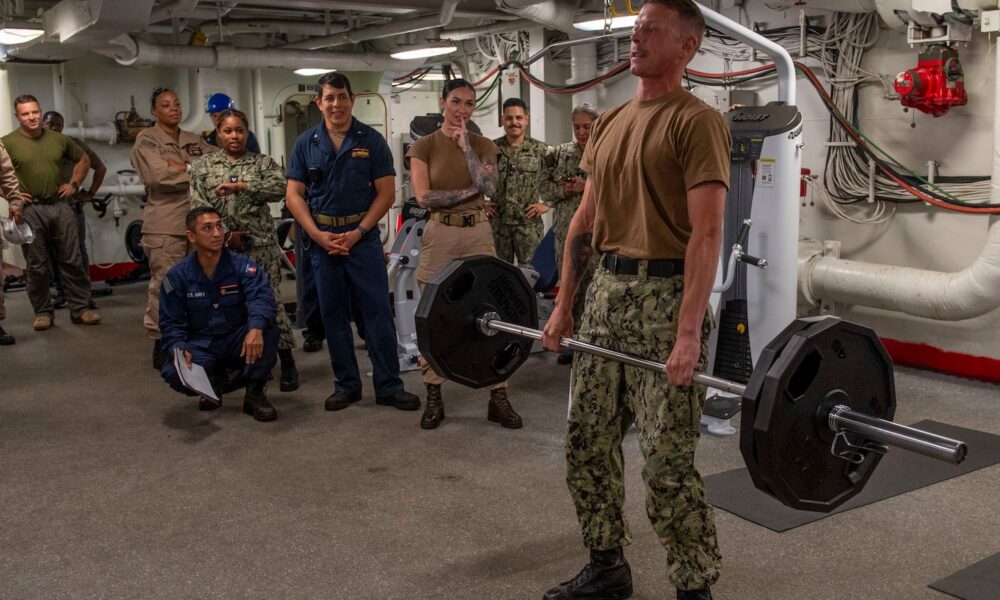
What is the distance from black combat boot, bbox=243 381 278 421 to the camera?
4.71m

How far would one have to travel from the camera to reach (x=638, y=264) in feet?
8.04

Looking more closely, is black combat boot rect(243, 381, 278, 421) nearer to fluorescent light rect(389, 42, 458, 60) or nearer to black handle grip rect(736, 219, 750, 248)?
black handle grip rect(736, 219, 750, 248)

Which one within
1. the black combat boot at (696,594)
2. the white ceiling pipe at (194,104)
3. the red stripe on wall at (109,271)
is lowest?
the black combat boot at (696,594)

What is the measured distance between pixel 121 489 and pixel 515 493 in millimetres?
1575

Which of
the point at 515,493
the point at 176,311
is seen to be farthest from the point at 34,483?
the point at 515,493

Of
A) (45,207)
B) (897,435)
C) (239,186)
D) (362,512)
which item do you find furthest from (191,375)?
(45,207)

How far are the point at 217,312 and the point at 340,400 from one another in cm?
75

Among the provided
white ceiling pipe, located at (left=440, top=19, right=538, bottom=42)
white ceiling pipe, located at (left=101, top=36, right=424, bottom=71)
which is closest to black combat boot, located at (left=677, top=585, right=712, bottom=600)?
white ceiling pipe, located at (left=440, top=19, right=538, bottom=42)

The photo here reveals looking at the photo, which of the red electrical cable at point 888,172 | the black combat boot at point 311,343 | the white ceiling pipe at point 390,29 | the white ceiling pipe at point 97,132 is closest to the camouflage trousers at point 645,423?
the red electrical cable at point 888,172

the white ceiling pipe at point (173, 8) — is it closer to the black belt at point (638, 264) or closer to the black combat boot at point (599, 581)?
the black belt at point (638, 264)

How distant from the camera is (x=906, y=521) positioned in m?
3.36

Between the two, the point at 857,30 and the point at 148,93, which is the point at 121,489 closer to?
the point at 857,30

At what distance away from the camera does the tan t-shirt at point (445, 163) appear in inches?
180

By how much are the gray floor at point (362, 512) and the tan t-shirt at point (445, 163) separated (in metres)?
1.12
